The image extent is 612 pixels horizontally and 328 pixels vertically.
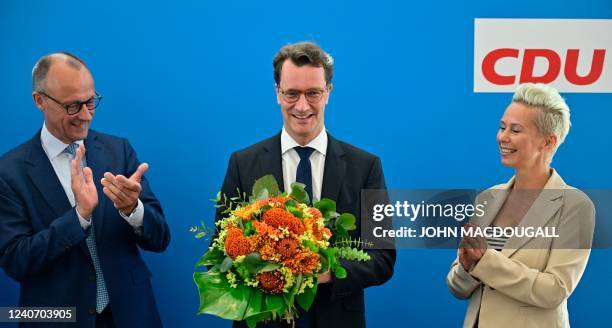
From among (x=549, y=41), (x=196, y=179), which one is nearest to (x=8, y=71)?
(x=196, y=179)

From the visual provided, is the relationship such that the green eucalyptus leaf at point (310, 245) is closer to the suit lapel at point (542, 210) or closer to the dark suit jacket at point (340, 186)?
the dark suit jacket at point (340, 186)

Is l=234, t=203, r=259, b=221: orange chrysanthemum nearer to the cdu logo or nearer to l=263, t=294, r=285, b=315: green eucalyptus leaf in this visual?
l=263, t=294, r=285, b=315: green eucalyptus leaf

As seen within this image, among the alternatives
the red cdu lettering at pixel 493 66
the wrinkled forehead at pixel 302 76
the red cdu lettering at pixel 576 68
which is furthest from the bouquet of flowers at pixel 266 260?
the red cdu lettering at pixel 576 68

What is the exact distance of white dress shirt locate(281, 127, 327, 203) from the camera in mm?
3029

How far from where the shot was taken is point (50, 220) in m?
2.98

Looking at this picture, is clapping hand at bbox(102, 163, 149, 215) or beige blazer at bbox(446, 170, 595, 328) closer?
beige blazer at bbox(446, 170, 595, 328)

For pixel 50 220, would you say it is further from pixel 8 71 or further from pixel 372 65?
pixel 372 65

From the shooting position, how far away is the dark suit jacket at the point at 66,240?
2850 millimetres

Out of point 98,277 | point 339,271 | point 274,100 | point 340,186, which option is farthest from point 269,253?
point 274,100

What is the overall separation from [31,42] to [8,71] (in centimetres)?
21

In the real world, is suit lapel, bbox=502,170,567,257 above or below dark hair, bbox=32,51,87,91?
below

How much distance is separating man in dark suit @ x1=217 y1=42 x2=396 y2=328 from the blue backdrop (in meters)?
0.91

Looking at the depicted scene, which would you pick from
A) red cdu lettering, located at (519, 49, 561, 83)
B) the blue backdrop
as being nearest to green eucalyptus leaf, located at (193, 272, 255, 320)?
the blue backdrop

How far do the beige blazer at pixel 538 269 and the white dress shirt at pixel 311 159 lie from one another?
0.70 metres
